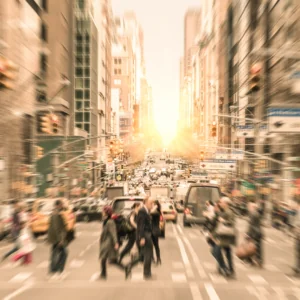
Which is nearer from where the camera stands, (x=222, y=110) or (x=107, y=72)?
(x=222, y=110)

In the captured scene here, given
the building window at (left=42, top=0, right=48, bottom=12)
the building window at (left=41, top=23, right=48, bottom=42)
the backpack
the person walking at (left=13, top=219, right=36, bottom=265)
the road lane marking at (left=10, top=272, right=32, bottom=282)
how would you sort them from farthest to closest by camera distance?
the building window at (left=41, top=23, right=48, bottom=42)
the building window at (left=42, top=0, right=48, bottom=12)
the backpack
the person walking at (left=13, top=219, right=36, bottom=265)
the road lane marking at (left=10, top=272, right=32, bottom=282)

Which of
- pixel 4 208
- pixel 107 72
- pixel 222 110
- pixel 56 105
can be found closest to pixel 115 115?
pixel 107 72

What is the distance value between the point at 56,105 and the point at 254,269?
44.8 m

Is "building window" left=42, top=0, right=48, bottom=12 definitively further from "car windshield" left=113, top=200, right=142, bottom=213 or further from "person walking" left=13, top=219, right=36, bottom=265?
"person walking" left=13, top=219, right=36, bottom=265

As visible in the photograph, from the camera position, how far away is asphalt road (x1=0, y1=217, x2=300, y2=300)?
1037 centimetres

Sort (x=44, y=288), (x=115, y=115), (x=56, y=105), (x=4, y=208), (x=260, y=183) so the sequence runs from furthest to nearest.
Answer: (x=115, y=115)
(x=56, y=105)
(x=260, y=183)
(x=4, y=208)
(x=44, y=288)

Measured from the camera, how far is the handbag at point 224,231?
41.6ft

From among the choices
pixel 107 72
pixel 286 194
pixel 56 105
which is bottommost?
pixel 286 194

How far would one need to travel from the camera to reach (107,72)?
4205 inches

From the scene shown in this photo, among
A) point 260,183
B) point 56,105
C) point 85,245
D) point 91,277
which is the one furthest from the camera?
point 56,105

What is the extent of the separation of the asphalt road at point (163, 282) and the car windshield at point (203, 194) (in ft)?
48.0

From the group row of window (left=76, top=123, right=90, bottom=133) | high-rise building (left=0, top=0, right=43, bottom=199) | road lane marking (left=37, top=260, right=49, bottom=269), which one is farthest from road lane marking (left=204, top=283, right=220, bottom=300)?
row of window (left=76, top=123, right=90, bottom=133)

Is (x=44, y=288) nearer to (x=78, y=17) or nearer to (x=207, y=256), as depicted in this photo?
(x=207, y=256)

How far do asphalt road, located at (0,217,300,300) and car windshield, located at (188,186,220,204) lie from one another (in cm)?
1465
